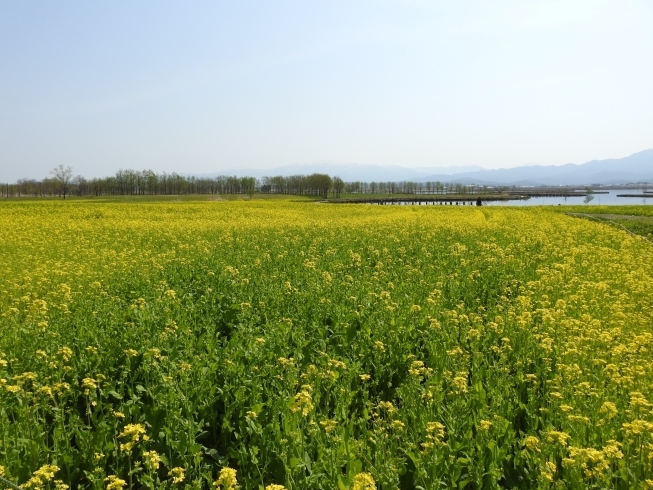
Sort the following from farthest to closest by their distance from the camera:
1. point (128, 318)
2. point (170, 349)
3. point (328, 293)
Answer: point (328, 293) → point (128, 318) → point (170, 349)

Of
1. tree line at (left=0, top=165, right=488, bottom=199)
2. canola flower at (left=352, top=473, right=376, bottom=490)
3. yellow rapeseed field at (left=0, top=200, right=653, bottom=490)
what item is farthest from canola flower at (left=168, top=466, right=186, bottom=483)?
tree line at (left=0, top=165, right=488, bottom=199)

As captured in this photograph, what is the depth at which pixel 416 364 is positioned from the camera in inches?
235

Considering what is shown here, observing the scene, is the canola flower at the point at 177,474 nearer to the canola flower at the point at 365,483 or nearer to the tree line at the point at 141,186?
the canola flower at the point at 365,483

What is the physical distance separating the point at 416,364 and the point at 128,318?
571 cm

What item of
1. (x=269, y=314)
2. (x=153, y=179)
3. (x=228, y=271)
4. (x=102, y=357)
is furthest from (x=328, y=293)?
(x=153, y=179)

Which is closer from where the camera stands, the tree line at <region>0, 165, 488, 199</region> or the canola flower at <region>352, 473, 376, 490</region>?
the canola flower at <region>352, 473, 376, 490</region>

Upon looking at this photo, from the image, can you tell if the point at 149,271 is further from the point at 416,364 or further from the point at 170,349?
the point at 416,364

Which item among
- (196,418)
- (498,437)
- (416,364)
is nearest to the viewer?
(498,437)

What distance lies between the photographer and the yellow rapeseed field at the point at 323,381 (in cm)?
419

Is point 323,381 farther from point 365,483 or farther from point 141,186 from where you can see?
point 141,186

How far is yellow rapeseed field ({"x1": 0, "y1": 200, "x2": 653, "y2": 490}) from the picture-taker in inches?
165

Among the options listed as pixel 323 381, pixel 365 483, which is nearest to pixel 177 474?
pixel 365 483

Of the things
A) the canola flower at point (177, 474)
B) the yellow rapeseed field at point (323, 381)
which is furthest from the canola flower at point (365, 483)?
the canola flower at point (177, 474)

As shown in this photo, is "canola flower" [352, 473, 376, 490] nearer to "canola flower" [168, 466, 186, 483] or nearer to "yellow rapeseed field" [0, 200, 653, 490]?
"yellow rapeseed field" [0, 200, 653, 490]
